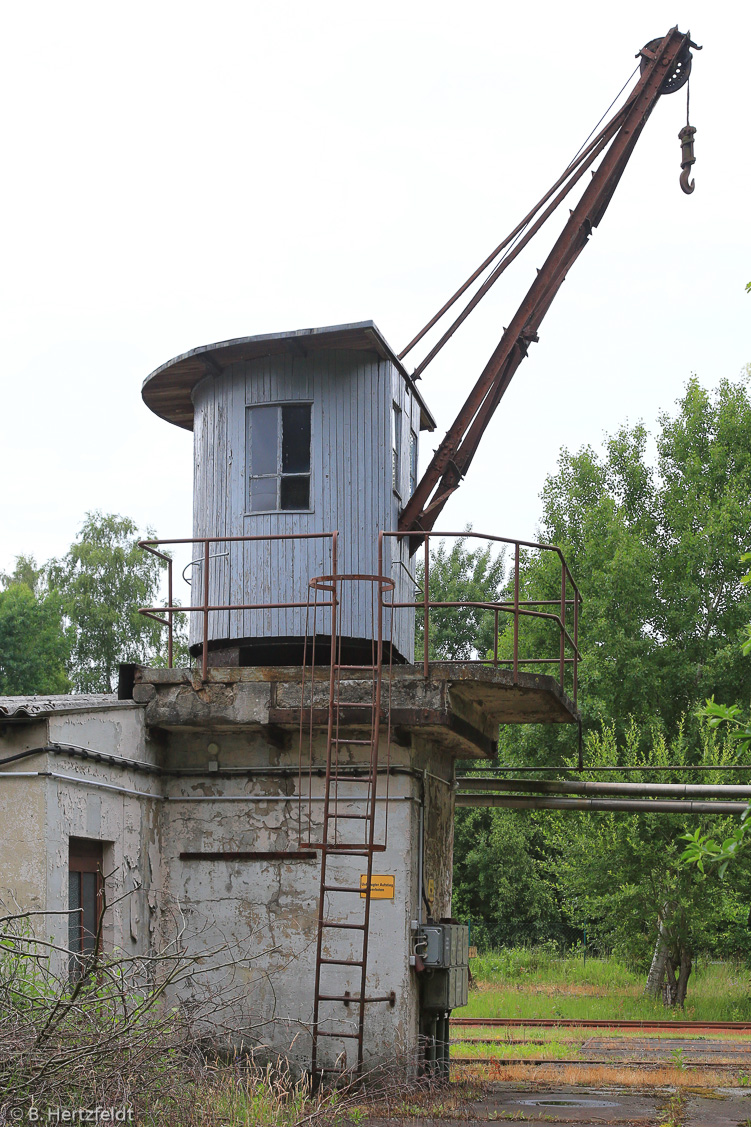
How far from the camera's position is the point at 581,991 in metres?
26.2

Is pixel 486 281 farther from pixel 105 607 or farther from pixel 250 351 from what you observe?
pixel 105 607

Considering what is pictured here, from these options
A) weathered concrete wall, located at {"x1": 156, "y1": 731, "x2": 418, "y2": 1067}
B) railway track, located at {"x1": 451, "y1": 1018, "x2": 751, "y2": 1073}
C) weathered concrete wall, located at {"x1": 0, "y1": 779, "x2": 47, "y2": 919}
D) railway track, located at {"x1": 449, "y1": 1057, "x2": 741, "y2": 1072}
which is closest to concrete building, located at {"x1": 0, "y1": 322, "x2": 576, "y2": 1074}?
weathered concrete wall, located at {"x1": 156, "y1": 731, "x2": 418, "y2": 1067}

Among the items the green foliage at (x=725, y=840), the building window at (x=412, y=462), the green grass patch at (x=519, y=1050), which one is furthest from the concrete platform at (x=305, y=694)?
the green grass patch at (x=519, y=1050)

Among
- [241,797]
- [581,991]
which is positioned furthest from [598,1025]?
[241,797]

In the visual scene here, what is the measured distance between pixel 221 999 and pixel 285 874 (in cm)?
126

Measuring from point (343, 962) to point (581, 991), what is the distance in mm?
17319

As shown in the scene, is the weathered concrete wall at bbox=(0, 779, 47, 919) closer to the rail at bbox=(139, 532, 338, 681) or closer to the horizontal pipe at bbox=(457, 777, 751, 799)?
the rail at bbox=(139, 532, 338, 681)

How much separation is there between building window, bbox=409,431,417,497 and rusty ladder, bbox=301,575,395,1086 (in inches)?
92.2

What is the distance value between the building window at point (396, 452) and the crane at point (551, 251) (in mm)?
275

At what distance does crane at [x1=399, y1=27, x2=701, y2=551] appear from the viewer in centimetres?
1312

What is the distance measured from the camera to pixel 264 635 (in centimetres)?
1196

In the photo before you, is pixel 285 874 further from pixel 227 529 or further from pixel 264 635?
pixel 227 529

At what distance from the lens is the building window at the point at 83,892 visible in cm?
1012

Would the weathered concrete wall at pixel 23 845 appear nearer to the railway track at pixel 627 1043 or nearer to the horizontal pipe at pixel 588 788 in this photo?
the horizontal pipe at pixel 588 788
